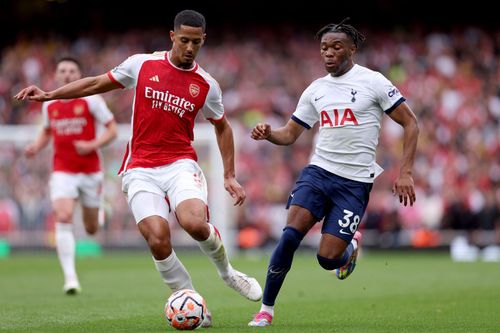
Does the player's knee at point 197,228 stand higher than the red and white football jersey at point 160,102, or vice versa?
the red and white football jersey at point 160,102

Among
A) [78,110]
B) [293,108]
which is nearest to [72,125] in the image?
[78,110]

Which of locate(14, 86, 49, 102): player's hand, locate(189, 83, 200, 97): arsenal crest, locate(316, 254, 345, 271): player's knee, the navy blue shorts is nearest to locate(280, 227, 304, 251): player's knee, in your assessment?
the navy blue shorts

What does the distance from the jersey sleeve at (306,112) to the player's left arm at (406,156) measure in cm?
79

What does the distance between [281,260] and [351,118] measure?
57.3 inches

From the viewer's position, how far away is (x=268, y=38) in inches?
1216

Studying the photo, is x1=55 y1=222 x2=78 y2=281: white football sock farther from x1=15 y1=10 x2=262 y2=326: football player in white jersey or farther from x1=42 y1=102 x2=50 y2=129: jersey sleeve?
x1=15 y1=10 x2=262 y2=326: football player in white jersey

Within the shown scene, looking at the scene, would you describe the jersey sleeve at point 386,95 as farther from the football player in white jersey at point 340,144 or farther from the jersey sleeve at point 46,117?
the jersey sleeve at point 46,117

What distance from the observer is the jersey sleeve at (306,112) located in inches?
367

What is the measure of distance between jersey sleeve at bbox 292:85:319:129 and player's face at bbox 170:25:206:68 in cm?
117

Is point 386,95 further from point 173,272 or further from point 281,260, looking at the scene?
point 173,272

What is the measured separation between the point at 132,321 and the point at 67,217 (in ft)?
13.7

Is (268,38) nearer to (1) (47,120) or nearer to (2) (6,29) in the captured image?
(2) (6,29)

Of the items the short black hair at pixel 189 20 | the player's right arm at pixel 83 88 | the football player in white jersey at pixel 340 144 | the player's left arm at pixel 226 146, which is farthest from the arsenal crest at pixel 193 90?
the football player in white jersey at pixel 340 144

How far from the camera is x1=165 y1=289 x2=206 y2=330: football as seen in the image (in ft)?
26.8
